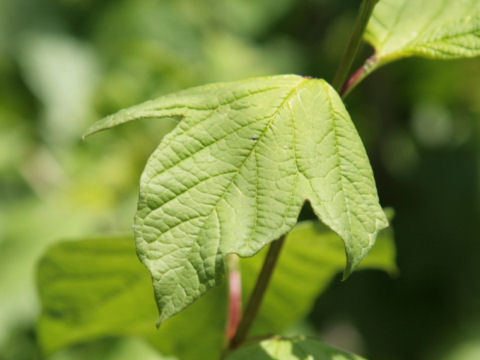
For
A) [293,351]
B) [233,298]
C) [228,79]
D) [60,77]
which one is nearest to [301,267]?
[233,298]

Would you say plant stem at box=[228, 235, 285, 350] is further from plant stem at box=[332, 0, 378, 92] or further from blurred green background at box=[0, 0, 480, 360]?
blurred green background at box=[0, 0, 480, 360]

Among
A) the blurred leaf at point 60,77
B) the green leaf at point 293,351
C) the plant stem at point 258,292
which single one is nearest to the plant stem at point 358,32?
the plant stem at point 258,292

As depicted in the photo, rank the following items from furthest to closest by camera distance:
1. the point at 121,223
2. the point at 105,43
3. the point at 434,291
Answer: the point at 105,43, the point at 434,291, the point at 121,223

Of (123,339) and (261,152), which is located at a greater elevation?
(261,152)

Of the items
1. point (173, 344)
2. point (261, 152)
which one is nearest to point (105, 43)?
point (173, 344)

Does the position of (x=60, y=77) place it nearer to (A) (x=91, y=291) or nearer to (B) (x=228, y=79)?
(B) (x=228, y=79)

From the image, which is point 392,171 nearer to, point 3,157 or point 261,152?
point 3,157

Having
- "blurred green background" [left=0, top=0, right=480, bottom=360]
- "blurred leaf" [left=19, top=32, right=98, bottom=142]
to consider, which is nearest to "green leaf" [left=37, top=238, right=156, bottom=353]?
"blurred green background" [left=0, top=0, right=480, bottom=360]
